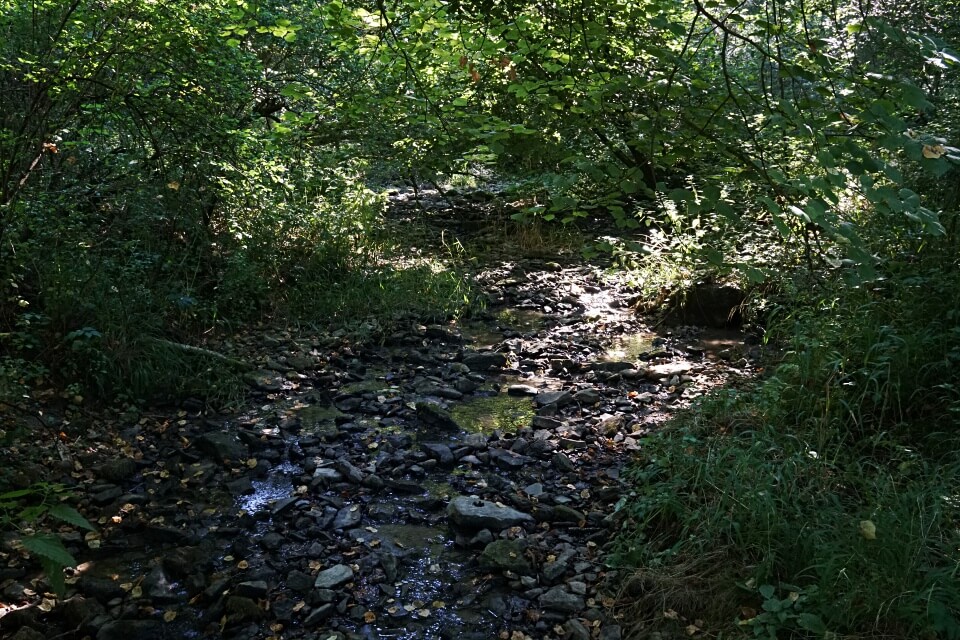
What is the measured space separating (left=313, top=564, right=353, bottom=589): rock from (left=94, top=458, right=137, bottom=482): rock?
5.03 feet

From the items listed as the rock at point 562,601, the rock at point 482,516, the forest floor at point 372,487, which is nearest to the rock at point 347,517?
the forest floor at point 372,487

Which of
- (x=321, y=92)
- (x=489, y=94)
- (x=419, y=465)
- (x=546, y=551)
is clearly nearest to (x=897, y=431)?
(x=546, y=551)

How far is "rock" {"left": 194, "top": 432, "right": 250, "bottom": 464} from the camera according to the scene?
4457 millimetres

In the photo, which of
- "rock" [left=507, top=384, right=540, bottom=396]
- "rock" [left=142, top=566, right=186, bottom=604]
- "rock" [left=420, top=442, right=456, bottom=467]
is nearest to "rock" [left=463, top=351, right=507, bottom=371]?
"rock" [left=507, top=384, right=540, bottom=396]

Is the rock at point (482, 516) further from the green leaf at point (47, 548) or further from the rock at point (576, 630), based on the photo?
the green leaf at point (47, 548)

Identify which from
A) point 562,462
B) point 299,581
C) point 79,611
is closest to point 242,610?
point 299,581

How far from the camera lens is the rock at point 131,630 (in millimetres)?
2908

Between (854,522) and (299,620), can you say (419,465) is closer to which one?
(299,620)

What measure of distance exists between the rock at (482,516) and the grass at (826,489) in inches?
22.4

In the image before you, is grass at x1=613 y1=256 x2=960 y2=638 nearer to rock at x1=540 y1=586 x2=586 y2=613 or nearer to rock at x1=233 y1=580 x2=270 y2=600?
rock at x1=540 y1=586 x2=586 y2=613

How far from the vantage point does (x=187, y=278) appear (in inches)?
232

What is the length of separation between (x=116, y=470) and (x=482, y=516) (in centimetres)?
212

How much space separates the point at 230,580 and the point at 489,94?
5.37 metres

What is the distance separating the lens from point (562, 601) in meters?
3.16
